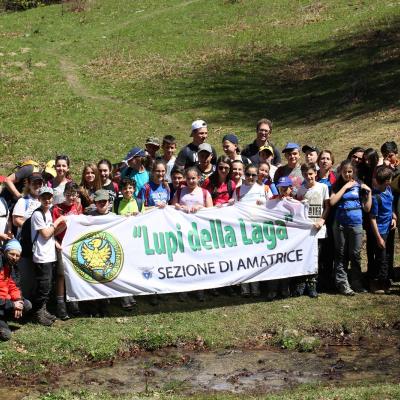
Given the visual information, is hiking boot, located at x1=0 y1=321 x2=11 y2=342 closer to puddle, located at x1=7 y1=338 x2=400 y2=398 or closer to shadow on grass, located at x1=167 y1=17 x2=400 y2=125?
puddle, located at x1=7 y1=338 x2=400 y2=398

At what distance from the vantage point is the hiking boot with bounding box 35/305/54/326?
37.7 feet

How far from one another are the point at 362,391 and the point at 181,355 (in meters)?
2.63

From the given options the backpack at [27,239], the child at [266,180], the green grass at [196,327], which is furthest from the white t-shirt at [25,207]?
the child at [266,180]

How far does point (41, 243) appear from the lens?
37.4 feet

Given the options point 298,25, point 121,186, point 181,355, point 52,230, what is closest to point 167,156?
point 121,186

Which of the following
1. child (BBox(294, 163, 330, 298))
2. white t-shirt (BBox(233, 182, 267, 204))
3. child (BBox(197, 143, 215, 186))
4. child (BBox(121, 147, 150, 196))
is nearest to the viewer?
child (BBox(294, 163, 330, 298))

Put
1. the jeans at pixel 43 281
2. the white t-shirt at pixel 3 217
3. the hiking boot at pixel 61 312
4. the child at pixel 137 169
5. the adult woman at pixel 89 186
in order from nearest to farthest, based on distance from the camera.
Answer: the jeans at pixel 43 281 → the white t-shirt at pixel 3 217 → the hiking boot at pixel 61 312 → the adult woman at pixel 89 186 → the child at pixel 137 169

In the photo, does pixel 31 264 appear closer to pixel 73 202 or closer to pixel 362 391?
pixel 73 202

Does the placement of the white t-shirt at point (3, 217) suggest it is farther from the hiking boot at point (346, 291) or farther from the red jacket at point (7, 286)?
the hiking boot at point (346, 291)

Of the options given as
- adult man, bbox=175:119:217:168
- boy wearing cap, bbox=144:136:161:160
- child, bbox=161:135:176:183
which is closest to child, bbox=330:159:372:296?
adult man, bbox=175:119:217:168

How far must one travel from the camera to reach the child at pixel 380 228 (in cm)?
1271

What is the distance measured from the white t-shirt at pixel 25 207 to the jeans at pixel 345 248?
4509 millimetres

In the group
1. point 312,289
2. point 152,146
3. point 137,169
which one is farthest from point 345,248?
point 152,146

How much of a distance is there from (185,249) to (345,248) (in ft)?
8.17
